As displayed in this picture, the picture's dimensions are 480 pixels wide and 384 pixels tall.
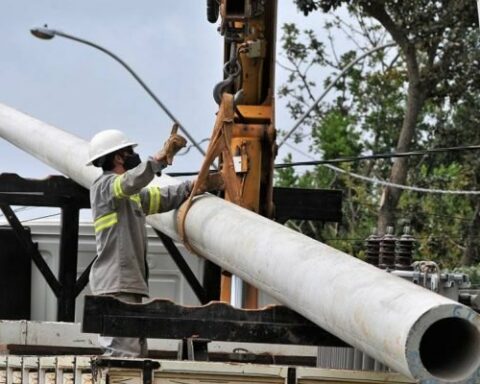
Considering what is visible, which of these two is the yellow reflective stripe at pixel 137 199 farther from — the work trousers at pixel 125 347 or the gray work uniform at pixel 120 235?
the work trousers at pixel 125 347

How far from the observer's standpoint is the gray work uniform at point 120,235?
387 inches

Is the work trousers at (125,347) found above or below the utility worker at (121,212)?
below

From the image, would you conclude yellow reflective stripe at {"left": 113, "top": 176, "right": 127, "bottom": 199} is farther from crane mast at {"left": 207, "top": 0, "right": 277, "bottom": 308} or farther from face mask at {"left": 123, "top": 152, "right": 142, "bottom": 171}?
crane mast at {"left": 207, "top": 0, "right": 277, "bottom": 308}

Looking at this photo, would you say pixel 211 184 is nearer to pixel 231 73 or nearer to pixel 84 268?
pixel 231 73

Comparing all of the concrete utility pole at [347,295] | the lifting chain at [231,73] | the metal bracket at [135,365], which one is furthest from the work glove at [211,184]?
the metal bracket at [135,365]


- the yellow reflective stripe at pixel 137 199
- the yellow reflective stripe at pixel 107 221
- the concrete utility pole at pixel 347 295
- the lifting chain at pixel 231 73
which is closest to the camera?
the concrete utility pole at pixel 347 295

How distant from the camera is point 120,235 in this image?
393 inches

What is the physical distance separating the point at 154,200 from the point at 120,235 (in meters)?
0.49

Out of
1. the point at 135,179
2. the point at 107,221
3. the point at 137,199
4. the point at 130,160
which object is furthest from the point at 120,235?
the point at 130,160

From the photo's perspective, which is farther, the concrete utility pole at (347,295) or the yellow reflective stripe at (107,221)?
the yellow reflective stripe at (107,221)

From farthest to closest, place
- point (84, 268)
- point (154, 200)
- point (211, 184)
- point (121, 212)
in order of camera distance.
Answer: point (84, 268) → point (211, 184) → point (154, 200) → point (121, 212)

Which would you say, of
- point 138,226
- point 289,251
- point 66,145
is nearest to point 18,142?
point 66,145

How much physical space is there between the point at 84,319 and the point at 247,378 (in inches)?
40.1

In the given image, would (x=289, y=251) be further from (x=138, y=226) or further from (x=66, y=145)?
(x=66, y=145)
